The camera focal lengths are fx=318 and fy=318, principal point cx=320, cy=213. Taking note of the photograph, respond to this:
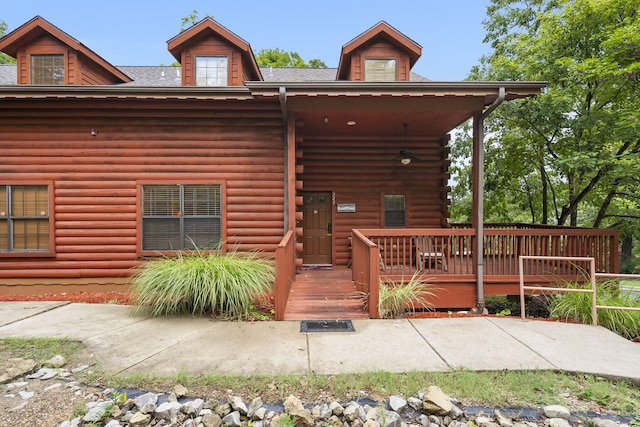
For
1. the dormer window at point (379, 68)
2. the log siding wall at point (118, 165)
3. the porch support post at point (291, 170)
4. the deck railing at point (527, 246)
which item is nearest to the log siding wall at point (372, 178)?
the dormer window at point (379, 68)

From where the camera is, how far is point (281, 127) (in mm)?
6422

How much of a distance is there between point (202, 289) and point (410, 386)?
9.84 feet

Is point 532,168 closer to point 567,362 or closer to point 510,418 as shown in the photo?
point 567,362

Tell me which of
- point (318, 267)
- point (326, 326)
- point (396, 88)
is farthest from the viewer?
point (318, 267)

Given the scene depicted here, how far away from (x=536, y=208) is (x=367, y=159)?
8.13m


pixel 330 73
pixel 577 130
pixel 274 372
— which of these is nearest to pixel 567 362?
pixel 274 372

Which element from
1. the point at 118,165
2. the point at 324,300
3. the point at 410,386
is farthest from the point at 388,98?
the point at 118,165

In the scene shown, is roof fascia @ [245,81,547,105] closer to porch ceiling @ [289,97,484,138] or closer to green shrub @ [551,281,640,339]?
porch ceiling @ [289,97,484,138]

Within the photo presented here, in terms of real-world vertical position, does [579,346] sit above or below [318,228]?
below

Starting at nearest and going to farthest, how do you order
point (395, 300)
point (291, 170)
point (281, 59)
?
point (395, 300), point (291, 170), point (281, 59)

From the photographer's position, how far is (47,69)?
6.94 meters

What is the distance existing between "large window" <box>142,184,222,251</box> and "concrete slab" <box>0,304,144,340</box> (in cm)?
156

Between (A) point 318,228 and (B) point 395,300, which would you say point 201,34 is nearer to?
(A) point 318,228

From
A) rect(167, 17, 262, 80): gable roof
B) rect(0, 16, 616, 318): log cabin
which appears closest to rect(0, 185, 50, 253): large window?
rect(0, 16, 616, 318): log cabin
